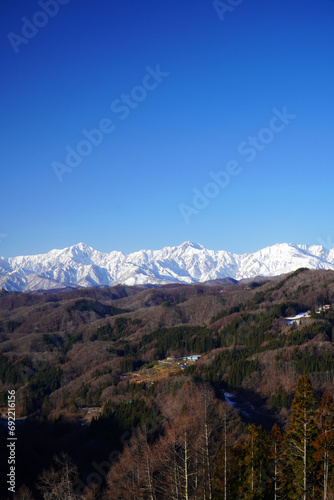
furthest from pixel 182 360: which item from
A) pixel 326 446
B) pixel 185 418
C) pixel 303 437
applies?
pixel 326 446

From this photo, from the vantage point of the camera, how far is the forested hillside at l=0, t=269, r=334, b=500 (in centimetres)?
3681

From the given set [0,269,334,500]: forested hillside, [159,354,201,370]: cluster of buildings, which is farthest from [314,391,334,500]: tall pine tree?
[159,354,201,370]: cluster of buildings

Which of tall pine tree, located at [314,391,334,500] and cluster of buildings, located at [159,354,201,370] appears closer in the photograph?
tall pine tree, located at [314,391,334,500]

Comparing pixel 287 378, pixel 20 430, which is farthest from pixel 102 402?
pixel 287 378

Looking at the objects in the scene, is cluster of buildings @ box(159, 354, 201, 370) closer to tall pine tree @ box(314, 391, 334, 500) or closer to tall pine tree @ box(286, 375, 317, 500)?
tall pine tree @ box(286, 375, 317, 500)

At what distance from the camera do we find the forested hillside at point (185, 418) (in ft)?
121

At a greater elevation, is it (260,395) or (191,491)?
(191,491)

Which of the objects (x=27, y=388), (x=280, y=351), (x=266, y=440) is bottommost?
(x=27, y=388)

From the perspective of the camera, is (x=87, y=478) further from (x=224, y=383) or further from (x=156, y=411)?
(x=224, y=383)

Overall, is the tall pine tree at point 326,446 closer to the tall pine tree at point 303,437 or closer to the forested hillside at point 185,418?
the forested hillside at point 185,418

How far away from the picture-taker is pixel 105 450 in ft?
302

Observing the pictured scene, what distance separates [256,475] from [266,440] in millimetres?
4874

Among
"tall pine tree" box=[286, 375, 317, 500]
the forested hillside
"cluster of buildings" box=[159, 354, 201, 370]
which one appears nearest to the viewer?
"tall pine tree" box=[286, 375, 317, 500]

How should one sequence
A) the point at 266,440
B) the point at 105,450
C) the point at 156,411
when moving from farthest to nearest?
the point at 156,411 → the point at 105,450 → the point at 266,440
